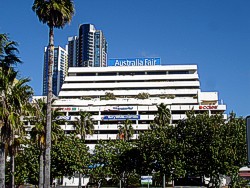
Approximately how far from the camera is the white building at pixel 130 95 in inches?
4230

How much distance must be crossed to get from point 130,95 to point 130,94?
0.93 ft

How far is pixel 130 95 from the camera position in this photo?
122 m

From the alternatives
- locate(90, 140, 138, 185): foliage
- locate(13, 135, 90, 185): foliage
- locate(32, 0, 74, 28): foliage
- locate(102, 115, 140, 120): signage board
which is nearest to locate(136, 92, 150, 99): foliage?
locate(102, 115, 140, 120): signage board

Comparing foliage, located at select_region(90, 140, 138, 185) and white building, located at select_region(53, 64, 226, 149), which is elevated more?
white building, located at select_region(53, 64, 226, 149)

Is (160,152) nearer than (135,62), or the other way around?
(160,152)

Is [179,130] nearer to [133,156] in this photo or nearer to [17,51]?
[133,156]

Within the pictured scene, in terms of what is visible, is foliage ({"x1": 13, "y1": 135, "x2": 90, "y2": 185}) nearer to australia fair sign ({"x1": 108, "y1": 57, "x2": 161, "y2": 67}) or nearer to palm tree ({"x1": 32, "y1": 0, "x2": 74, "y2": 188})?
palm tree ({"x1": 32, "y1": 0, "x2": 74, "y2": 188})

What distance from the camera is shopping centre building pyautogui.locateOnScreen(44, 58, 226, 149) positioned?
107 m

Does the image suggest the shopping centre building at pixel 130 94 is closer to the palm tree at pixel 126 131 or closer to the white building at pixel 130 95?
the white building at pixel 130 95

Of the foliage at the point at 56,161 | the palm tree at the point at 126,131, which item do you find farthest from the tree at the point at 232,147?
the palm tree at the point at 126,131

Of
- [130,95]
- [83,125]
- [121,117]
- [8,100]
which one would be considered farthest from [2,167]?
[130,95]

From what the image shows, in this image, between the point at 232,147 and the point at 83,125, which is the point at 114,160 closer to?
the point at 232,147

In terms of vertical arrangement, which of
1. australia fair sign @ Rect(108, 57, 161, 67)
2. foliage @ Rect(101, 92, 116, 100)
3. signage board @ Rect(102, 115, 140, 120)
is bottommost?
signage board @ Rect(102, 115, 140, 120)

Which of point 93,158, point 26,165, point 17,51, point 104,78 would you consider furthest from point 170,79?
point 17,51
